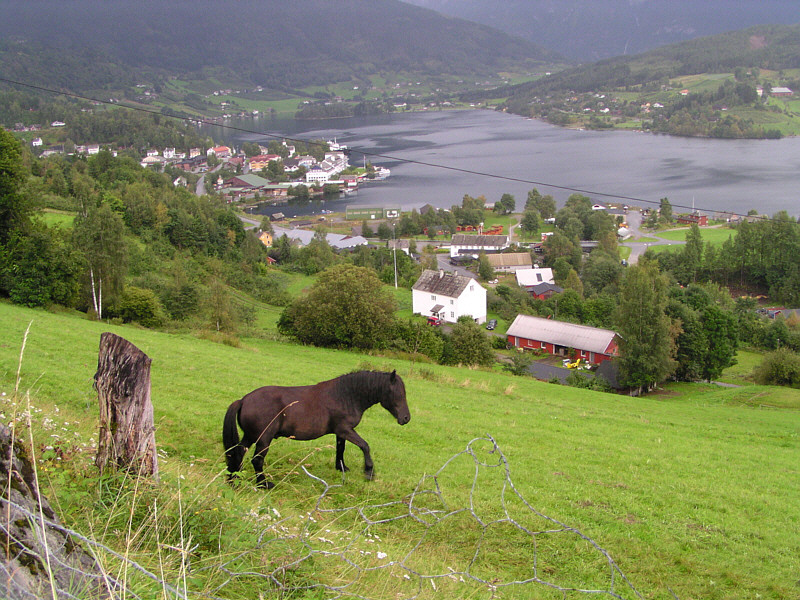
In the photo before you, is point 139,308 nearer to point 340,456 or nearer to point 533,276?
point 340,456

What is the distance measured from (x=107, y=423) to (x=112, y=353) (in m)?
0.50

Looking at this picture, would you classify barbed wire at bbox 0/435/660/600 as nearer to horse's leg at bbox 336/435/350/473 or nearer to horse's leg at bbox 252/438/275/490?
horse's leg at bbox 336/435/350/473

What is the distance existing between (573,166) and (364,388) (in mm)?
110921

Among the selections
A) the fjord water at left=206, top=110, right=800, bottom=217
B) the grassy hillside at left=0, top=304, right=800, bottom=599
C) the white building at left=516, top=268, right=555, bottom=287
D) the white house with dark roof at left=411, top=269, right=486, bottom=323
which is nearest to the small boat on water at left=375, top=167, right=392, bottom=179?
the fjord water at left=206, top=110, right=800, bottom=217

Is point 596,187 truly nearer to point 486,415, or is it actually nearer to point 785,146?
point 785,146

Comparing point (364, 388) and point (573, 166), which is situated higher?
point (573, 166)

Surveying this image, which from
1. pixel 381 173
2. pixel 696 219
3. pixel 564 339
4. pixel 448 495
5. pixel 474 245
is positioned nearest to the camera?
pixel 448 495

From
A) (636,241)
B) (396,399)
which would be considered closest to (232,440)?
(396,399)

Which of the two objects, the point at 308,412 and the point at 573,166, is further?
the point at 573,166

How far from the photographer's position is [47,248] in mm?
22297

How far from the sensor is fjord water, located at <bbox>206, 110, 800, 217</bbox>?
278 ft

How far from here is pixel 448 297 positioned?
140ft

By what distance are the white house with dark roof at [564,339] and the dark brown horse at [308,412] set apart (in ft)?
105

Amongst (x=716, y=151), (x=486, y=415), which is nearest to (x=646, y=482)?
(x=486, y=415)
